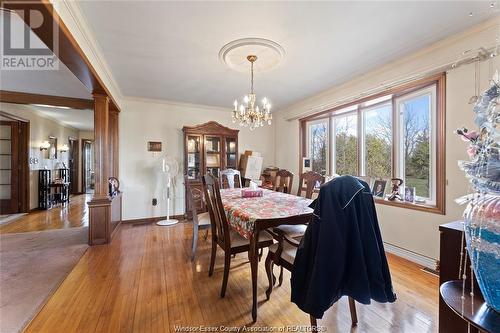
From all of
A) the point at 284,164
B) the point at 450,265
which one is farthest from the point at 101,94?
the point at 450,265

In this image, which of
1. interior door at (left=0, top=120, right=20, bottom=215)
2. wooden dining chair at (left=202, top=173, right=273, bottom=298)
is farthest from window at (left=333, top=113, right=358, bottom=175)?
interior door at (left=0, top=120, right=20, bottom=215)

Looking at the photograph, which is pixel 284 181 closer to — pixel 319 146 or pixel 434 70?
pixel 319 146

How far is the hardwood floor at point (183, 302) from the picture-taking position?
1.59 meters

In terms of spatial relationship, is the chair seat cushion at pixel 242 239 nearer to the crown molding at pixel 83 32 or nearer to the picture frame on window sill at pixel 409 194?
the picture frame on window sill at pixel 409 194

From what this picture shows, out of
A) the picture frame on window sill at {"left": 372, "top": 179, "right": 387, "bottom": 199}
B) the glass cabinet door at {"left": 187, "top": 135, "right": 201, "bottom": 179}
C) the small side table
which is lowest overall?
the small side table

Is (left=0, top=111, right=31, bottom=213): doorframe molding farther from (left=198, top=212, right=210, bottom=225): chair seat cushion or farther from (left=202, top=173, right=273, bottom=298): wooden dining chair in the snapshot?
(left=202, top=173, right=273, bottom=298): wooden dining chair

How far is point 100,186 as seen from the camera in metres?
3.13

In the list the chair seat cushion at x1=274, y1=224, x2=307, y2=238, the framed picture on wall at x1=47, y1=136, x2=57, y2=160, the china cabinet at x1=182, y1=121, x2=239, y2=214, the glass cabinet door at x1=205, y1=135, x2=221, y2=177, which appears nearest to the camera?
the chair seat cushion at x1=274, y1=224, x2=307, y2=238

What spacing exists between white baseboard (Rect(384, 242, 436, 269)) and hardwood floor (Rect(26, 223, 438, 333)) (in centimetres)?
10

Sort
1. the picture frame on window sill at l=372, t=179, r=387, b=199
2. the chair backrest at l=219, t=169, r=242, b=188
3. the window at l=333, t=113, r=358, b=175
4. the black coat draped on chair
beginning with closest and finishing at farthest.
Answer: the black coat draped on chair → the picture frame on window sill at l=372, t=179, r=387, b=199 → the window at l=333, t=113, r=358, b=175 → the chair backrest at l=219, t=169, r=242, b=188

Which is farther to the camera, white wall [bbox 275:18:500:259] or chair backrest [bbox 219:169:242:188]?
chair backrest [bbox 219:169:242:188]

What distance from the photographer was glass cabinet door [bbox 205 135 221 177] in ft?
15.1

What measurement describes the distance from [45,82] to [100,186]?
5.86 ft

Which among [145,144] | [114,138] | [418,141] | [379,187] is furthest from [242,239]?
[114,138]
